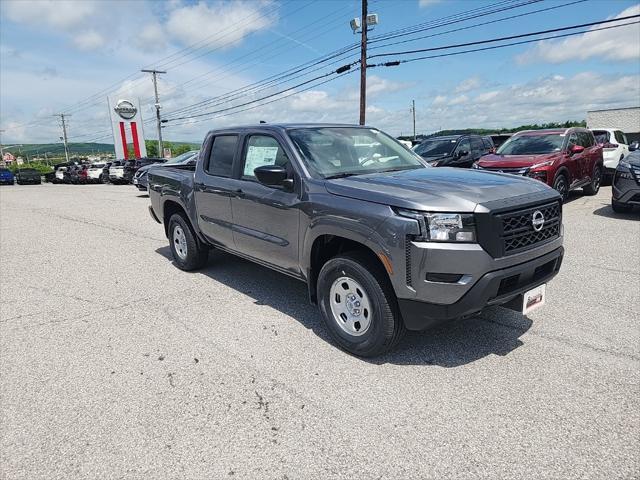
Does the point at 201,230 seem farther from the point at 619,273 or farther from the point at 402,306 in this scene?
the point at 619,273

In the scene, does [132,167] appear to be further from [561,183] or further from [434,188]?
[434,188]

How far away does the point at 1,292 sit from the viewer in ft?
18.5

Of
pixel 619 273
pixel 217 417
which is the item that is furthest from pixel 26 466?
pixel 619 273

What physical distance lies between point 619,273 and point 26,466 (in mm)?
6076

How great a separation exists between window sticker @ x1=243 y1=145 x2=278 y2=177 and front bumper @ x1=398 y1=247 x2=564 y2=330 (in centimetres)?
198

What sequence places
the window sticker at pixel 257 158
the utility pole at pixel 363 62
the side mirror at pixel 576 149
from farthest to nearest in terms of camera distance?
1. the utility pole at pixel 363 62
2. the side mirror at pixel 576 149
3. the window sticker at pixel 257 158

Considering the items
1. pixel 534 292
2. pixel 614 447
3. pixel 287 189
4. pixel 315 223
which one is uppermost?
pixel 287 189

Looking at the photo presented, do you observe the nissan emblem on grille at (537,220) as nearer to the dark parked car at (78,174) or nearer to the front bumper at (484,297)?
the front bumper at (484,297)

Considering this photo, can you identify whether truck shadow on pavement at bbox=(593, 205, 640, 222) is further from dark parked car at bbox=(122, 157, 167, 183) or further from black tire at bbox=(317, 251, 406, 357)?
dark parked car at bbox=(122, 157, 167, 183)

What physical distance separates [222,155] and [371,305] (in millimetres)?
2720

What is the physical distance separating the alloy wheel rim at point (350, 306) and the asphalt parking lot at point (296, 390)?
0.26 meters

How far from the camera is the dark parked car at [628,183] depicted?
822 centimetres

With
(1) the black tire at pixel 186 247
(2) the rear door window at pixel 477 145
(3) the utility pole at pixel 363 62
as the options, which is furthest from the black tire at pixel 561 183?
(3) the utility pole at pixel 363 62

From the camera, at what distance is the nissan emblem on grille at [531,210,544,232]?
321 centimetres
